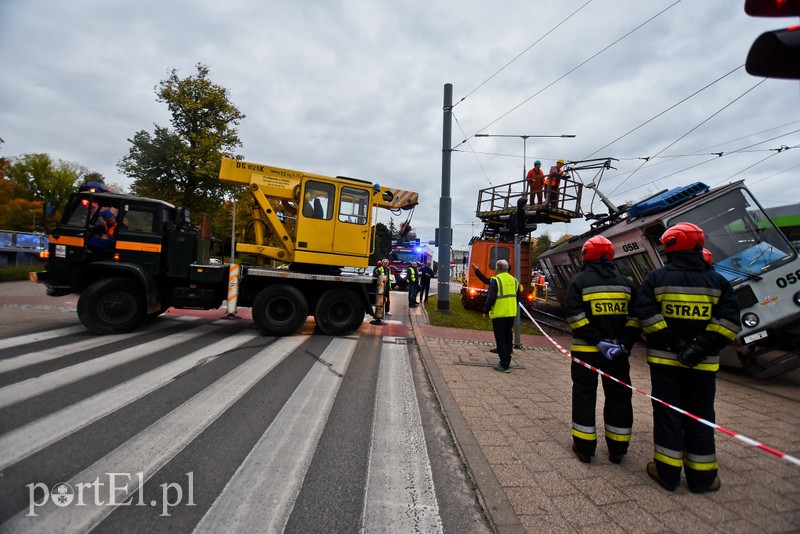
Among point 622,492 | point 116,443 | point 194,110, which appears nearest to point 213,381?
point 116,443

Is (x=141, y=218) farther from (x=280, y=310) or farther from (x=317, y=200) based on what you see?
(x=317, y=200)

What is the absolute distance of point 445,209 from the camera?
35.8ft

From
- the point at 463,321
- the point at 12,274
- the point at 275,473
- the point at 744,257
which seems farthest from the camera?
the point at 12,274

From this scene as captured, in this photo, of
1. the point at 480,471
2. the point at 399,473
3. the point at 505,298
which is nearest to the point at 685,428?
the point at 480,471

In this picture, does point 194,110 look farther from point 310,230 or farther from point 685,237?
point 685,237

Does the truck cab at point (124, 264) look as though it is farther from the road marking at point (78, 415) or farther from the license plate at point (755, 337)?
the license plate at point (755, 337)

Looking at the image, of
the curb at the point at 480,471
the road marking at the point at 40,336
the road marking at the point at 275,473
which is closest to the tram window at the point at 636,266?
the curb at the point at 480,471

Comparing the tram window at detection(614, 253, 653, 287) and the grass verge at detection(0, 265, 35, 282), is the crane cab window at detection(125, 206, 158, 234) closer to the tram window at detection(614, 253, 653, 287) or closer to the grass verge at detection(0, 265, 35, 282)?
the tram window at detection(614, 253, 653, 287)

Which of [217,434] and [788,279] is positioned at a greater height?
[788,279]

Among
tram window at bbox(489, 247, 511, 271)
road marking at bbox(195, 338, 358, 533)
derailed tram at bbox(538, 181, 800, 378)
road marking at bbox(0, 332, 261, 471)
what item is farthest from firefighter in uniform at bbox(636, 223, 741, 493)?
tram window at bbox(489, 247, 511, 271)

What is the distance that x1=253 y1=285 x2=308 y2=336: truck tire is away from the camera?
23.7ft

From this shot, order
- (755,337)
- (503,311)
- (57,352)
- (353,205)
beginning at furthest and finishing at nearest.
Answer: (353,205) → (503,311) → (755,337) → (57,352)

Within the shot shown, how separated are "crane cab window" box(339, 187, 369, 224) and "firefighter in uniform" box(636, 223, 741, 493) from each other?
233 inches

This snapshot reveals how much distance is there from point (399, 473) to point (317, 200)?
599cm
